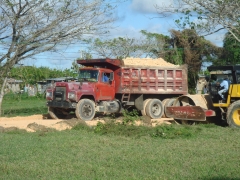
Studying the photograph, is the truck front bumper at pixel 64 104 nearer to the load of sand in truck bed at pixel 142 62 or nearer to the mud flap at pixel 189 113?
the load of sand in truck bed at pixel 142 62

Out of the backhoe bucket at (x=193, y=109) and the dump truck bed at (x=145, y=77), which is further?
the dump truck bed at (x=145, y=77)

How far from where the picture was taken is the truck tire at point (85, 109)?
19.6m

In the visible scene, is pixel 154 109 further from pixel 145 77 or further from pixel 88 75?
pixel 88 75

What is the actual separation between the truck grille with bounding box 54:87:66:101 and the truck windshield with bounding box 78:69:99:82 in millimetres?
1066

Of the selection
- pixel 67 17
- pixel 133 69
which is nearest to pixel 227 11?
pixel 67 17

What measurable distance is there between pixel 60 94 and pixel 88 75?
5.31 ft

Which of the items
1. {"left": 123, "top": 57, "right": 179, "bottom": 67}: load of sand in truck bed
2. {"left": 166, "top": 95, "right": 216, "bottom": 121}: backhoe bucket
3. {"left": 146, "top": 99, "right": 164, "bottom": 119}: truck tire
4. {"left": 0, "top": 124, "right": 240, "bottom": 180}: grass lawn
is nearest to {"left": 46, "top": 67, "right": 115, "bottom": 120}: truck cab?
{"left": 123, "top": 57, "right": 179, "bottom": 67}: load of sand in truck bed

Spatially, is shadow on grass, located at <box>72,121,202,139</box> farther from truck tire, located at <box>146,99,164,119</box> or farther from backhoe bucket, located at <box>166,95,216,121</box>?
truck tire, located at <box>146,99,164,119</box>

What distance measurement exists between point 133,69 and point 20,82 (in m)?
5.89

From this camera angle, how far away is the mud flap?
17092 mm

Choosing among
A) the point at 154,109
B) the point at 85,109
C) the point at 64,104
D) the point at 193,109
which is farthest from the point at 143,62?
the point at 193,109

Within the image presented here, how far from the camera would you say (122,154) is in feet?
34.7

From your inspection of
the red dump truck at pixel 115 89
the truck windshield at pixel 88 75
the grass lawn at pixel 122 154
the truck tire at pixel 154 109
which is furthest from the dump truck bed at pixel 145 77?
the grass lawn at pixel 122 154

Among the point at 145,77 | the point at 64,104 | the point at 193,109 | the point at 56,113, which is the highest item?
the point at 145,77
